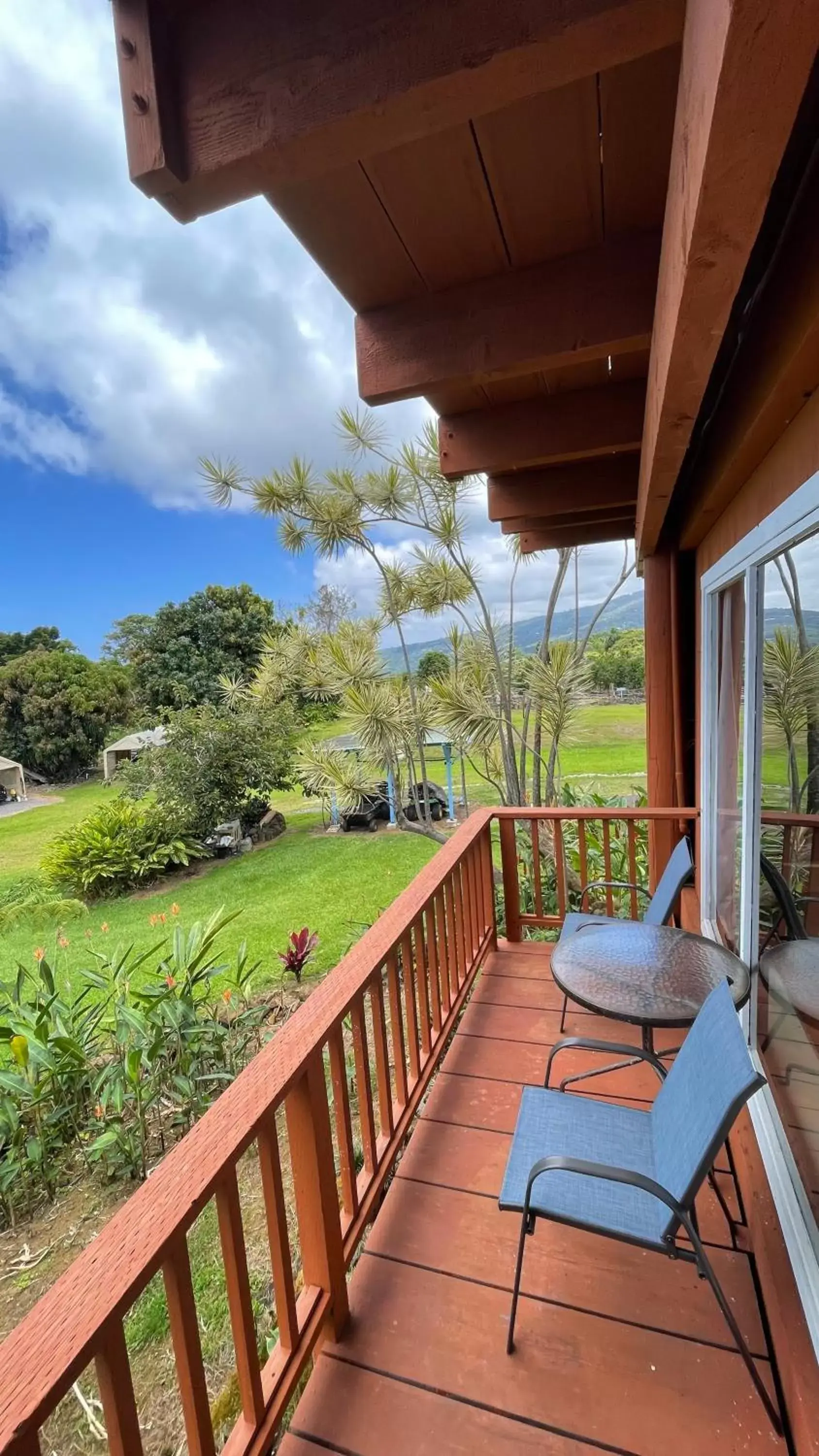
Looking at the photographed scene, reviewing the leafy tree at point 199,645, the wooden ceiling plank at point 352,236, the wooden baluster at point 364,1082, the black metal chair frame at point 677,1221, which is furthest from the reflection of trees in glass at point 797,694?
the leafy tree at point 199,645

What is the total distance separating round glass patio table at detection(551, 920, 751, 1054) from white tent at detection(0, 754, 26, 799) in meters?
19.4

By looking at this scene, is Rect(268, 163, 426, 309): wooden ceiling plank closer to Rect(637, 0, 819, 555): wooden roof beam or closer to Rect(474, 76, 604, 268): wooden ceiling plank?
Rect(474, 76, 604, 268): wooden ceiling plank

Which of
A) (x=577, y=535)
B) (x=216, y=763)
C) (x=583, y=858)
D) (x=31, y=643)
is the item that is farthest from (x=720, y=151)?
A: (x=31, y=643)

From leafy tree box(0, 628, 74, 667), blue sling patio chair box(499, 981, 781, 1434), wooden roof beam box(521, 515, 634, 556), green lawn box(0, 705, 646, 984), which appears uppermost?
leafy tree box(0, 628, 74, 667)

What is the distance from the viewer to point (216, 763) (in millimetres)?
10406

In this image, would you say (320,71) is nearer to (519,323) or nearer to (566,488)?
(519,323)

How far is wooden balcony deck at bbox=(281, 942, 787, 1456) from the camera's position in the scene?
3.98ft

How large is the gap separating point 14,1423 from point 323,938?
5.87m

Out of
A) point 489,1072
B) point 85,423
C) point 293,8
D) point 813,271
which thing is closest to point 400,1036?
point 489,1072

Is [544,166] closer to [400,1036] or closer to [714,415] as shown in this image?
[714,415]

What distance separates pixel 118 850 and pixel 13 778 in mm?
11010

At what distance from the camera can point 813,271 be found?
35.0 inches

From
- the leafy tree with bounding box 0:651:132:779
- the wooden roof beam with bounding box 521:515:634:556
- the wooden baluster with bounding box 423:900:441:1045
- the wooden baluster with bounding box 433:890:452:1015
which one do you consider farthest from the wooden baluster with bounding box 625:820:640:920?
the leafy tree with bounding box 0:651:132:779

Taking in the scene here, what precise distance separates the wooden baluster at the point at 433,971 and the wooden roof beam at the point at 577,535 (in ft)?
8.03
